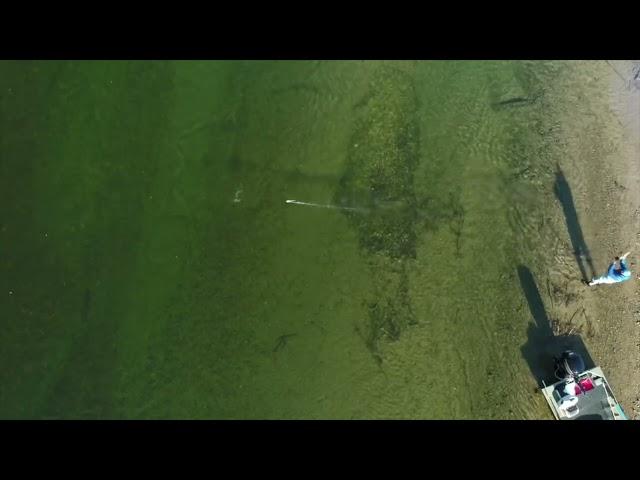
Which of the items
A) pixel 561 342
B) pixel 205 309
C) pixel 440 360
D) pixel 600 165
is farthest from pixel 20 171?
pixel 600 165

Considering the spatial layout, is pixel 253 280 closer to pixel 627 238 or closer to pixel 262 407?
pixel 262 407

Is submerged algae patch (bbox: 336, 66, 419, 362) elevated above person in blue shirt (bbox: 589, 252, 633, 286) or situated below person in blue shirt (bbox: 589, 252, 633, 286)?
above

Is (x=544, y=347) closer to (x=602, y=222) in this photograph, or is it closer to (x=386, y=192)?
(x=602, y=222)

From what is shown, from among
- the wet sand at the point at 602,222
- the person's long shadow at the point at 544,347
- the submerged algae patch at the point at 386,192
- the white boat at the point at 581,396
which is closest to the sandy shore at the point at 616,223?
the wet sand at the point at 602,222

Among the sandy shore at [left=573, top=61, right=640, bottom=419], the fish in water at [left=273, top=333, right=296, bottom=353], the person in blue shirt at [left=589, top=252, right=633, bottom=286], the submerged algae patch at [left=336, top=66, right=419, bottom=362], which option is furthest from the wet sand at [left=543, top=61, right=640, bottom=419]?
the fish in water at [left=273, top=333, right=296, bottom=353]

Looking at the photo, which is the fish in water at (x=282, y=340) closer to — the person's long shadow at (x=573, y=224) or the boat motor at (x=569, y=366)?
the boat motor at (x=569, y=366)

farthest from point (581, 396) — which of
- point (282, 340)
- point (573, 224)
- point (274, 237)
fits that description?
point (274, 237)

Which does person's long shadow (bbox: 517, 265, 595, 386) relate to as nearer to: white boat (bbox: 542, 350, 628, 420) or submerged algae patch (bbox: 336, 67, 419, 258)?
white boat (bbox: 542, 350, 628, 420)
